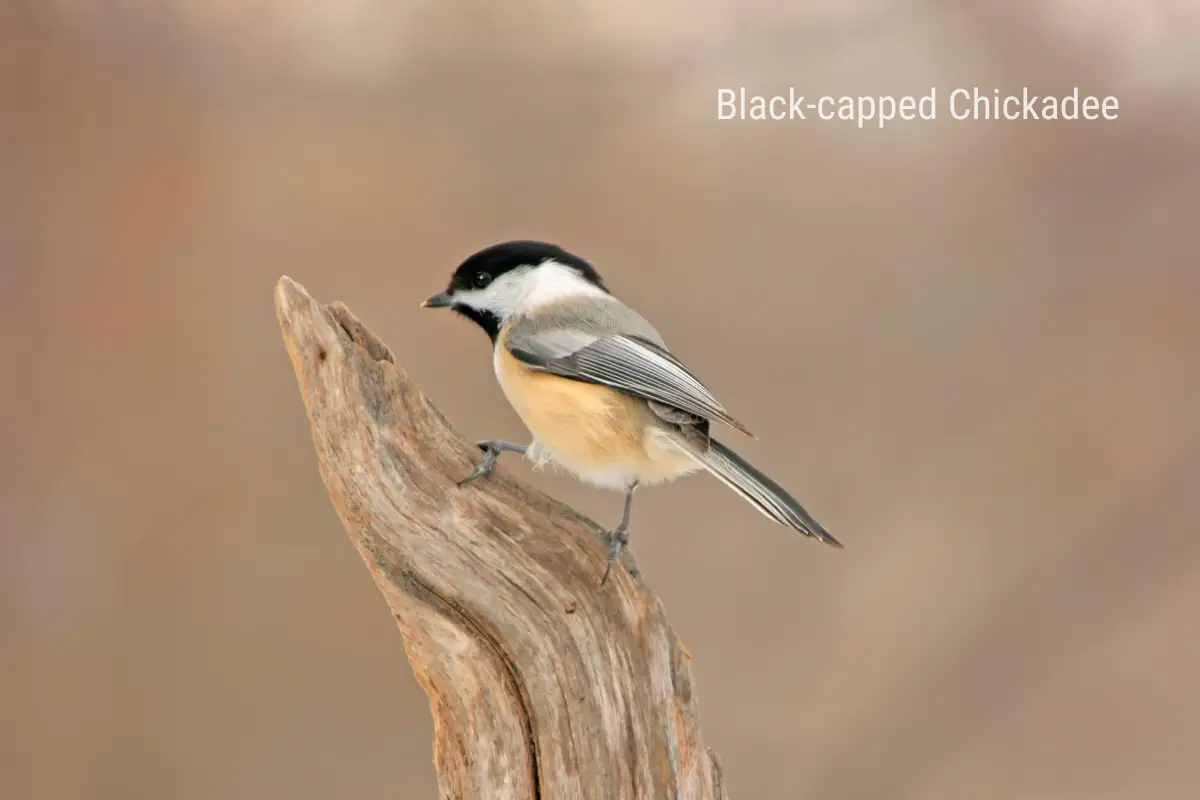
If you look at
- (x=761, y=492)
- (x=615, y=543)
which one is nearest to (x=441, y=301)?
(x=615, y=543)

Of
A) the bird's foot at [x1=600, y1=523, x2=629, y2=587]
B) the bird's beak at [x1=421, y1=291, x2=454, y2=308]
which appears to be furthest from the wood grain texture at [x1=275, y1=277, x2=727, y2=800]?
the bird's beak at [x1=421, y1=291, x2=454, y2=308]

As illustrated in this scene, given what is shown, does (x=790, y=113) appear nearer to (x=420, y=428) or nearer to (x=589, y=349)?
(x=589, y=349)

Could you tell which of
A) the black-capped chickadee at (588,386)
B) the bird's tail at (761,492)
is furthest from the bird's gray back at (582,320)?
the bird's tail at (761,492)

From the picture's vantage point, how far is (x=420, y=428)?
1703 millimetres

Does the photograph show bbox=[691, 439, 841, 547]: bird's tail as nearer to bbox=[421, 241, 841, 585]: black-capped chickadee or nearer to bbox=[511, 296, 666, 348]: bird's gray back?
bbox=[421, 241, 841, 585]: black-capped chickadee

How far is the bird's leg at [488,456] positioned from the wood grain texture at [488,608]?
16 mm

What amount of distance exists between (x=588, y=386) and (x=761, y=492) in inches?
12.5

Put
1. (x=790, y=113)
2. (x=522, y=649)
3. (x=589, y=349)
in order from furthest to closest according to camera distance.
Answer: (x=790, y=113)
(x=589, y=349)
(x=522, y=649)

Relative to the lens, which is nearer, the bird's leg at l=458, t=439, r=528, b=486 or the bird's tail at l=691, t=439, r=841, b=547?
the bird's tail at l=691, t=439, r=841, b=547

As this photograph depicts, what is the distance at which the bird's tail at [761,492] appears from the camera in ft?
5.06

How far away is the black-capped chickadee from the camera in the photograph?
165cm

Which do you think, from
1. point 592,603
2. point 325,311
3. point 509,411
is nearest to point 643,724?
point 592,603

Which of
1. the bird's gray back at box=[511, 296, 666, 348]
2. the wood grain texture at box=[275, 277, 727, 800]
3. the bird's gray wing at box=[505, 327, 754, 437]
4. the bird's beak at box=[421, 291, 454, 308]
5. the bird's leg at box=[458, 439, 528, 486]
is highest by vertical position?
the bird's beak at box=[421, 291, 454, 308]

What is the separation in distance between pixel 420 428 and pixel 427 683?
1.27ft
